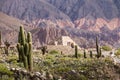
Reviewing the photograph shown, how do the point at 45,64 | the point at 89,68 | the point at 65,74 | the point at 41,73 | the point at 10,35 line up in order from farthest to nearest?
the point at 10,35 < the point at 45,64 < the point at 89,68 < the point at 65,74 < the point at 41,73

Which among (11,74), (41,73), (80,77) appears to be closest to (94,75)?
(80,77)

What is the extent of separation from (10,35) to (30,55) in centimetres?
16114

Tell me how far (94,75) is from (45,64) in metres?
7.71

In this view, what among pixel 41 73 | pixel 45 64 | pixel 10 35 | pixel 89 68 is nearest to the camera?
pixel 41 73

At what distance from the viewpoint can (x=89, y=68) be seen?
130 ft

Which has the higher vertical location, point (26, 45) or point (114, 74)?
point (26, 45)

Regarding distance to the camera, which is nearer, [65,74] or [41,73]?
[41,73]

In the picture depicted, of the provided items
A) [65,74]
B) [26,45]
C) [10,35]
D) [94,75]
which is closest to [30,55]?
[26,45]

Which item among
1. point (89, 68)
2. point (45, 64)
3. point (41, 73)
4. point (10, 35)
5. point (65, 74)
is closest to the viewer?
point (41, 73)

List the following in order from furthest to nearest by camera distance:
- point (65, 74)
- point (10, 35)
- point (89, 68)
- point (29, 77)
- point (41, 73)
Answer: point (10, 35)
point (89, 68)
point (65, 74)
point (41, 73)
point (29, 77)

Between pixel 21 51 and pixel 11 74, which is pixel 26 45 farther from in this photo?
pixel 11 74

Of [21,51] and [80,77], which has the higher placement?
[21,51]

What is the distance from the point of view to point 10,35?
19625 centimetres

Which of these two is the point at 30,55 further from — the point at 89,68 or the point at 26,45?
the point at 89,68
